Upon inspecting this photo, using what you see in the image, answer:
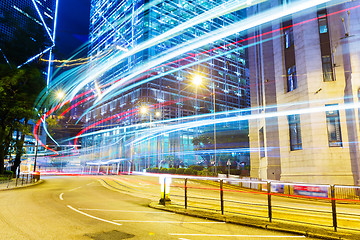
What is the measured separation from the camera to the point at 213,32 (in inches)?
3642

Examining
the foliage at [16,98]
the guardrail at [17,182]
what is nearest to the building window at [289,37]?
the guardrail at [17,182]

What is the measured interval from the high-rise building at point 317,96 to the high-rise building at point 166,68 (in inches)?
1738

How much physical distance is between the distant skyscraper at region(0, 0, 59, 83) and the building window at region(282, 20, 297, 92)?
114ft

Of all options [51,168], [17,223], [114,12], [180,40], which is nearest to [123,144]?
[51,168]

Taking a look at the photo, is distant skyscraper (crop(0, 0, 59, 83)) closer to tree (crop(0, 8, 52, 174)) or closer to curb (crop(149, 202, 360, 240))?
tree (crop(0, 8, 52, 174))

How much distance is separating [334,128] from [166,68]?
217 feet

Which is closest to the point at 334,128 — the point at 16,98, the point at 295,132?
the point at 295,132

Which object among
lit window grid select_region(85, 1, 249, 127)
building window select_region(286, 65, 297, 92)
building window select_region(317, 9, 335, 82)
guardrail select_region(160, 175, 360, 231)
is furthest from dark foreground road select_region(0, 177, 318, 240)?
lit window grid select_region(85, 1, 249, 127)

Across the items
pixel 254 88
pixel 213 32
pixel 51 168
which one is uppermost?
pixel 213 32

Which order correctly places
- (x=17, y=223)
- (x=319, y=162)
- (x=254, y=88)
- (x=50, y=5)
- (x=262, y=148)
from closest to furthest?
1. (x=17, y=223)
2. (x=319, y=162)
3. (x=262, y=148)
4. (x=254, y=88)
5. (x=50, y=5)

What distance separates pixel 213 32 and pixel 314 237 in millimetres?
92475

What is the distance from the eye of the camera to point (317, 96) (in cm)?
2208

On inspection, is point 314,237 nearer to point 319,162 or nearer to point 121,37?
point 319,162

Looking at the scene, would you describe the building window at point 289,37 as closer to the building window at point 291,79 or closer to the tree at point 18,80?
the building window at point 291,79
